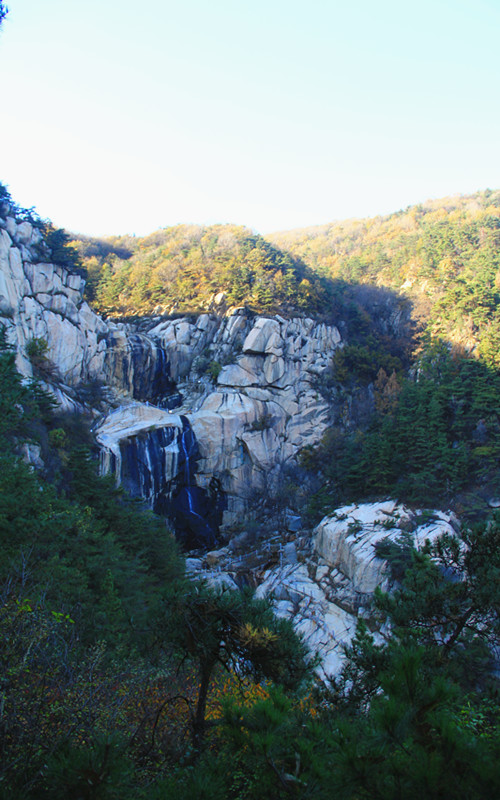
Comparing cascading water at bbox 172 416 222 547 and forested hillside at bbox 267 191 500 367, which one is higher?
forested hillside at bbox 267 191 500 367

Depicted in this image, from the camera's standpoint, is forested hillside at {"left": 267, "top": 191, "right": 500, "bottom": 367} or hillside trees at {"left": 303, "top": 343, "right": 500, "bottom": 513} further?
forested hillside at {"left": 267, "top": 191, "right": 500, "bottom": 367}

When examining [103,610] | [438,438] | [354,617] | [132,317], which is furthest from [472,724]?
[132,317]

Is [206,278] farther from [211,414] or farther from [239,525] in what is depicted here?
[239,525]

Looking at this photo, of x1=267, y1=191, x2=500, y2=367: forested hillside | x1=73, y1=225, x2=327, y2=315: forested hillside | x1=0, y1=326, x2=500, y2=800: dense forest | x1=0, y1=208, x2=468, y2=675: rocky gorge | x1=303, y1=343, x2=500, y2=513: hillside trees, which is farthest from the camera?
x1=73, y1=225, x2=327, y2=315: forested hillside

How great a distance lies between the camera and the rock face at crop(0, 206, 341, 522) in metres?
24.3

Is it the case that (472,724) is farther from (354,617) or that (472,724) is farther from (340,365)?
(340,365)

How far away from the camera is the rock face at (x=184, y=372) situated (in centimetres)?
2434

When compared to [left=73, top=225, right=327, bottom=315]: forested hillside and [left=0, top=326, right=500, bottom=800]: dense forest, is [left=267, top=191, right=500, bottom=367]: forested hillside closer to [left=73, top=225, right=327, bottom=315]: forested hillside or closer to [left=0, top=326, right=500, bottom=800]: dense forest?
[left=73, top=225, right=327, bottom=315]: forested hillside

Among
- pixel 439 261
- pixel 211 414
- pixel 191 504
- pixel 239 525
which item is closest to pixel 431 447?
pixel 239 525

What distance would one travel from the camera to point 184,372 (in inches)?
1217

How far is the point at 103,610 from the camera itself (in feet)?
33.2

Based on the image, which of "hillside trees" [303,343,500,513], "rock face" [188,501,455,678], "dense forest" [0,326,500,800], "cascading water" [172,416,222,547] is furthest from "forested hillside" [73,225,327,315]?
"dense forest" [0,326,500,800]

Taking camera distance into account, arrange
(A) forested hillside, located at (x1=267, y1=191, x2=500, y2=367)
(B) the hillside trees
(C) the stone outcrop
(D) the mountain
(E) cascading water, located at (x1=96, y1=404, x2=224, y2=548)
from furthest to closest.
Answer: (A) forested hillside, located at (x1=267, y1=191, x2=500, y2=367)
(C) the stone outcrop
(E) cascading water, located at (x1=96, y1=404, x2=224, y2=548)
(B) the hillside trees
(D) the mountain

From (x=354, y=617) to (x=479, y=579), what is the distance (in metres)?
11.4
